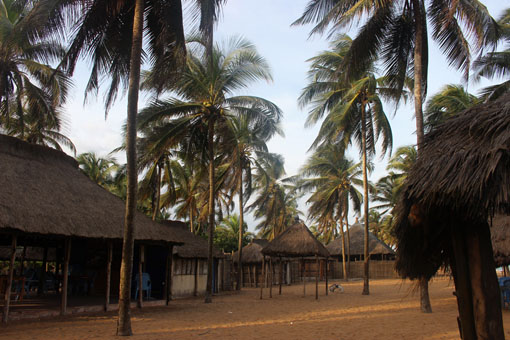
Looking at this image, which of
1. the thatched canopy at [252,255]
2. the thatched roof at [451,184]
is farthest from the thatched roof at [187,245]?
the thatched roof at [451,184]

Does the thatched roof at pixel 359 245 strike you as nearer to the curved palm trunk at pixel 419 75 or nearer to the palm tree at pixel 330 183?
the palm tree at pixel 330 183

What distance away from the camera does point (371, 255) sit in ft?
111

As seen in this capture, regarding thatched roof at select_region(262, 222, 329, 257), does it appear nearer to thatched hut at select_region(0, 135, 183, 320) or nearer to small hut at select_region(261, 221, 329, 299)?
small hut at select_region(261, 221, 329, 299)

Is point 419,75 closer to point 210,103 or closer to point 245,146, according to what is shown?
point 210,103

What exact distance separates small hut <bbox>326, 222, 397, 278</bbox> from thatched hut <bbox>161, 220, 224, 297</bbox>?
1454cm

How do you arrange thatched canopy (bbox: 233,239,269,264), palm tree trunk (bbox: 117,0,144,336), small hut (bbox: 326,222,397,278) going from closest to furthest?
palm tree trunk (bbox: 117,0,144,336), thatched canopy (bbox: 233,239,269,264), small hut (bbox: 326,222,397,278)

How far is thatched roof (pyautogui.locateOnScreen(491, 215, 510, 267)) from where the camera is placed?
37.5ft

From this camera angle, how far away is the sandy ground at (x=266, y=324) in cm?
831

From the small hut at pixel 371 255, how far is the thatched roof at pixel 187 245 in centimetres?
1507

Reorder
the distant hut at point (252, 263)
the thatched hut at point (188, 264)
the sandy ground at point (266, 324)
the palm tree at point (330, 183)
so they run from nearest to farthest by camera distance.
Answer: the sandy ground at point (266, 324) → the thatched hut at point (188, 264) → the distant hut at point (252, 263) → the palm tree at point (330, 183)

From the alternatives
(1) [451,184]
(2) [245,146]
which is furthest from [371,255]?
(1) [451,184]

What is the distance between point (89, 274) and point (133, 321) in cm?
586

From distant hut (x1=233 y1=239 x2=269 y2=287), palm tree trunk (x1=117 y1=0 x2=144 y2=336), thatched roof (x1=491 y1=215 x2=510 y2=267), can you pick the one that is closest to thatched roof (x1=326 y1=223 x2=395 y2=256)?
distant hut (x1=233 y1=239 x2=269 y2=287)

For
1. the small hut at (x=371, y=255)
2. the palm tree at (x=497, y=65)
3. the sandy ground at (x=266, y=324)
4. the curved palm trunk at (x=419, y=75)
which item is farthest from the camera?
the small hut at (x=371, y=255)
